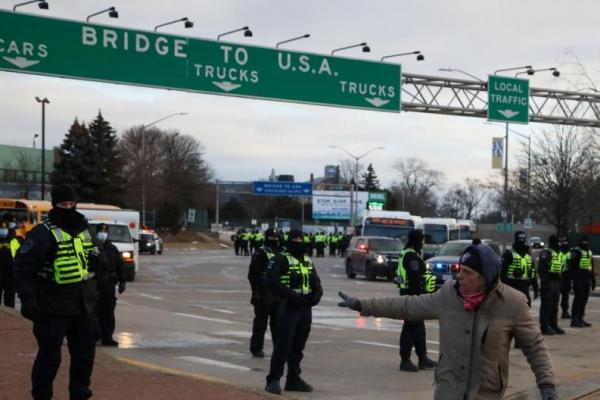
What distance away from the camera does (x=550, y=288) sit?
16734mm

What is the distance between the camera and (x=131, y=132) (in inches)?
4060

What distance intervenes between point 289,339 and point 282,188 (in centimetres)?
7874

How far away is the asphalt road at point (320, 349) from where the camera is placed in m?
10.7

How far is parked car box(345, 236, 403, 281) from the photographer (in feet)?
109

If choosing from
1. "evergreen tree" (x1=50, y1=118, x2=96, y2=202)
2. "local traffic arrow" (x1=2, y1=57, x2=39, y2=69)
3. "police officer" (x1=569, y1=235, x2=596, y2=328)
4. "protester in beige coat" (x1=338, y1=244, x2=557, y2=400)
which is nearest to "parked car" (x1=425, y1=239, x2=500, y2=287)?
"police officer" (x1=569, y1=235, x2=596, y2=328)

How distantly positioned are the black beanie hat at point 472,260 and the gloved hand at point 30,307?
12.3 ft

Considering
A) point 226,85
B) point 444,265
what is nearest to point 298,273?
point 226,85

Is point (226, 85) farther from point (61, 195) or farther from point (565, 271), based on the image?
point (61, 195)

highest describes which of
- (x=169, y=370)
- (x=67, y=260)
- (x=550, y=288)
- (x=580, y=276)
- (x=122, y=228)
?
(x=67, y=260)

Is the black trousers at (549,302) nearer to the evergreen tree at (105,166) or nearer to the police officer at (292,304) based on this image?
the police officer at (292,304)

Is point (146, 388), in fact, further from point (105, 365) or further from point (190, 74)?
point (190, 74)

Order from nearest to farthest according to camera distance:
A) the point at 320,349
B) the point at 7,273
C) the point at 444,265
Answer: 1. the point at 320,349
2. the point at 7,273
3. the point at 444,265

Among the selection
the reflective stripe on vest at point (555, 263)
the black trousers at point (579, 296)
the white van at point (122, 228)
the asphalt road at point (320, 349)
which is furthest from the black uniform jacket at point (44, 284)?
the white van at point (122, 228)

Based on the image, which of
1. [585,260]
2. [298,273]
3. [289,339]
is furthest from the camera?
[585,260]
